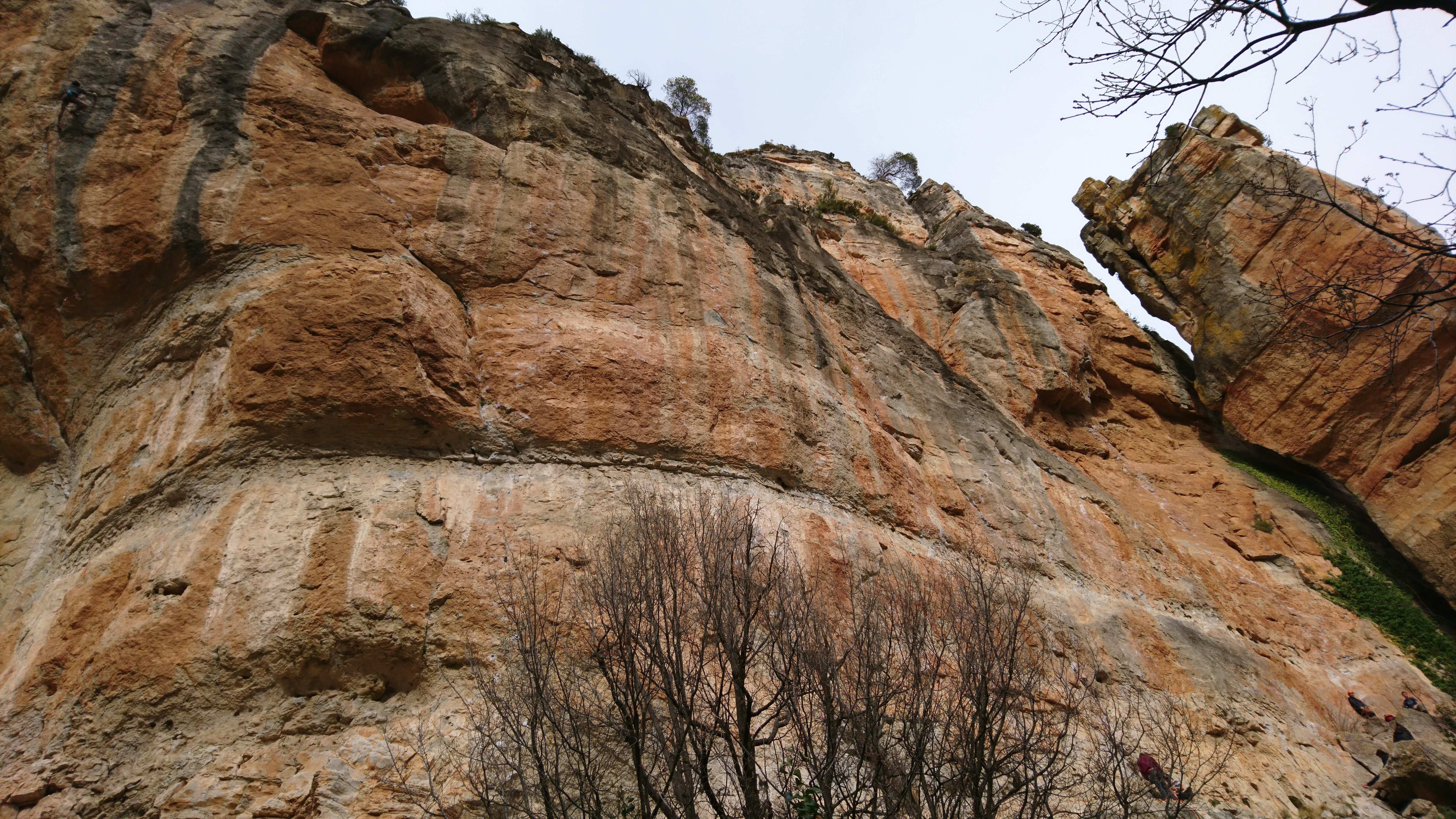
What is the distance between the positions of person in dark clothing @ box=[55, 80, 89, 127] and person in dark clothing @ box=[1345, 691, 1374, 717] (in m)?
23.6

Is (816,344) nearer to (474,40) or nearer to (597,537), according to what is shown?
(597,537)

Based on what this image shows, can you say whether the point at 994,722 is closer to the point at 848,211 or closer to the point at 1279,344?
the point at 1279,344

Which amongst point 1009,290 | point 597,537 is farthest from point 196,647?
point 1009,290

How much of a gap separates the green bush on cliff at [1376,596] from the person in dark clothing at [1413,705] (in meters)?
1.09

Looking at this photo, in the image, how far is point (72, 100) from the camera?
11031 mm

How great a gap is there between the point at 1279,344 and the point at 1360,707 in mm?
9644

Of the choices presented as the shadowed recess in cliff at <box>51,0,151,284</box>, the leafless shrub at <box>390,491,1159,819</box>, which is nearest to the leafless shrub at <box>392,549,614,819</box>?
the leafless shrub at <box>390,491,1159,819</box>

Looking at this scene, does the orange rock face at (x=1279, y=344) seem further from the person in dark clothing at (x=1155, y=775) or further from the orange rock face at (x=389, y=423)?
the person in dark clothing at (x=1155, y=775)

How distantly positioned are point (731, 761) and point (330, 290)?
7813 millimetres

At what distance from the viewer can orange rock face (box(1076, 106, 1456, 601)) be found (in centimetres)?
1697

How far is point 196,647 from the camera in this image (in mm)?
7707

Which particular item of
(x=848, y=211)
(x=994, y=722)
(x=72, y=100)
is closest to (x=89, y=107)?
(x=72, y=100)

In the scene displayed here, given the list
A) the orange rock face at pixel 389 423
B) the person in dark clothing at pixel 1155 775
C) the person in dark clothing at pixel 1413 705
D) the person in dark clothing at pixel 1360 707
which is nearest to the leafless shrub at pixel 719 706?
the person in dark clothing at pixel 1155 775

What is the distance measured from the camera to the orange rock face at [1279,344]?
1697 centimetres
